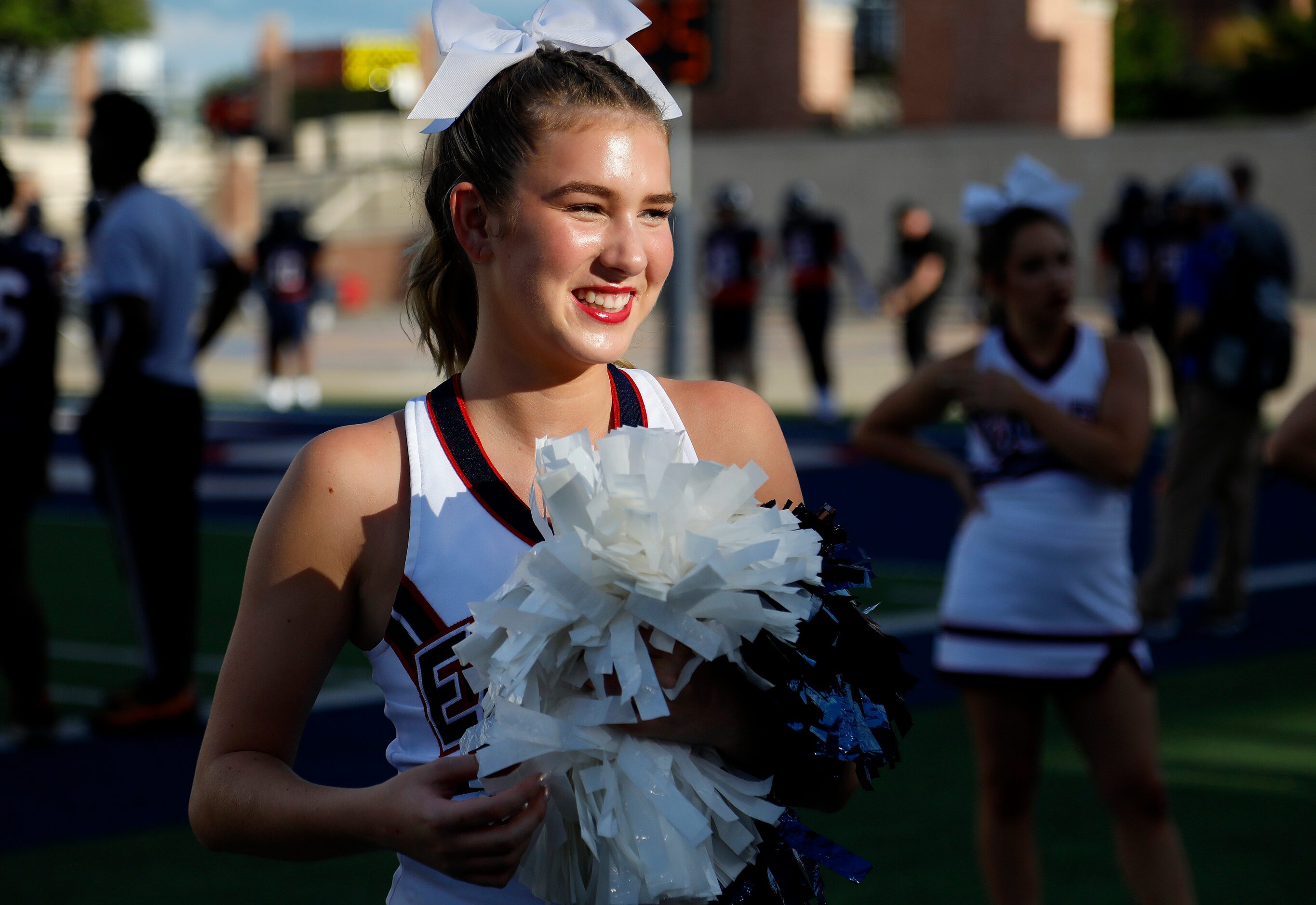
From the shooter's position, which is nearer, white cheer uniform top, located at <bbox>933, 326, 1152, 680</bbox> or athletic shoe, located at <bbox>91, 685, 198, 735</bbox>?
white cheer uniform top, located at <bbox>933, 326, 1152, 680</bbox>

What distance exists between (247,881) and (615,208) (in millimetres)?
3170

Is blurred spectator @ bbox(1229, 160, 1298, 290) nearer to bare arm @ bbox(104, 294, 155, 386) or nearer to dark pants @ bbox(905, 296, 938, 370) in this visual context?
bare arm @ bbox(104, 294, 155, 386)

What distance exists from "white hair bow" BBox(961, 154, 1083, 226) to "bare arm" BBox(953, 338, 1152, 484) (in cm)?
41

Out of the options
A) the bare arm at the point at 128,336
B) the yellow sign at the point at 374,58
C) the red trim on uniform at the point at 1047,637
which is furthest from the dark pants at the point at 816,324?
the yellow sign at the point at 374,58

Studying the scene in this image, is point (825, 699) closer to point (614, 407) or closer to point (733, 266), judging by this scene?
point (614, 407)

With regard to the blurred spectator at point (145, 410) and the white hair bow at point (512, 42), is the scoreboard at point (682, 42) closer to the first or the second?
the blurred spectator at point (145, 410)

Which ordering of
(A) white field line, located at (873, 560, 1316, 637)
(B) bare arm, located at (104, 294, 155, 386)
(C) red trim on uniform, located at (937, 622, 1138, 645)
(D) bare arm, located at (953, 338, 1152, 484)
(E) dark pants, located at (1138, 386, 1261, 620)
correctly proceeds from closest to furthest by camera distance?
(C) red trim on uniform, located at (937, 622, 1138, 645) < (D) bare arm, located at (953, 338, 1152, 484) < (B) bare arm, located at (104, 294, 155, 386) < (E) dark pants, located at (1138, 386, 1261, 620) < (A) white field line, located at (873, 560, 1316, 637)

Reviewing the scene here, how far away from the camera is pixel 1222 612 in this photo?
7254mm

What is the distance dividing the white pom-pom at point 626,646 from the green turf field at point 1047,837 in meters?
2.75

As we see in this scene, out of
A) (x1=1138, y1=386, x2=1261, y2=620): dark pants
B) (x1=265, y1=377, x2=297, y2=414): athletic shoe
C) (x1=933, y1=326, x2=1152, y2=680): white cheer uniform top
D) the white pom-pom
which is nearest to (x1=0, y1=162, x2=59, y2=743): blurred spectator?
(x1=933, y1=326, x2=1152, y2=680): white cheer uniform top

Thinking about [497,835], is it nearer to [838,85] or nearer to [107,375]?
[107,375]

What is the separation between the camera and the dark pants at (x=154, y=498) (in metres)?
5.69

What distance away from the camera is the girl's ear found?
1911 millimetres

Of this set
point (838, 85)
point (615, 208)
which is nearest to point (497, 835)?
point (615, 208)
